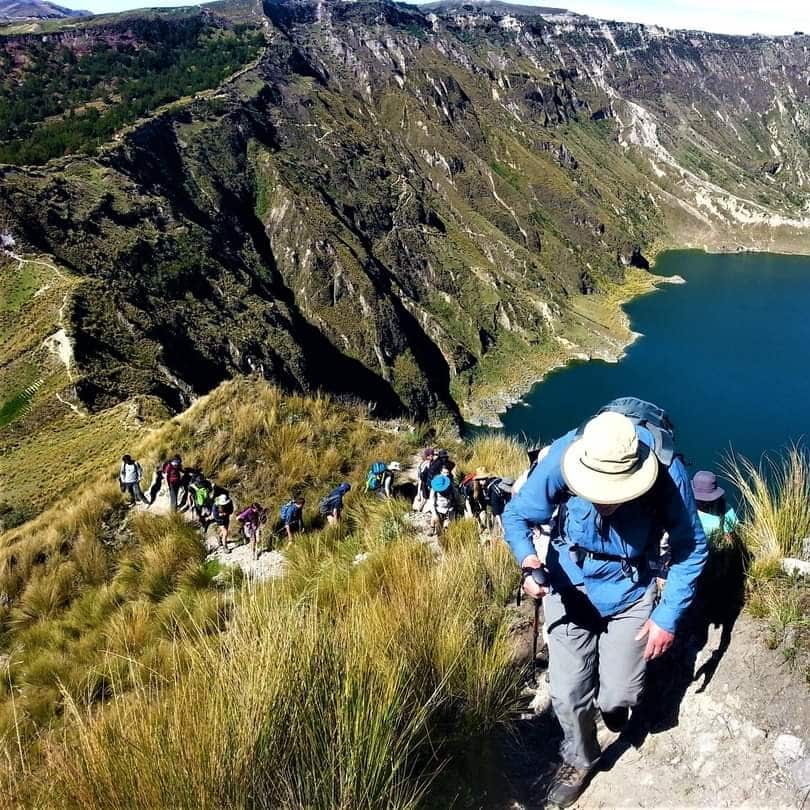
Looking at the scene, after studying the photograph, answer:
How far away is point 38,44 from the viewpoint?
103 m

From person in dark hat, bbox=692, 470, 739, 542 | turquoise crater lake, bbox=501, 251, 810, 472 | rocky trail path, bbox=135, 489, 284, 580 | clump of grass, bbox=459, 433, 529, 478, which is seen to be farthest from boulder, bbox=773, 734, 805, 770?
turquoise crater lake, bbox=501, 251, 810, 472

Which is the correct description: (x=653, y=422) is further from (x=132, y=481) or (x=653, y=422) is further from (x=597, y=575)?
(x=132, y=481)

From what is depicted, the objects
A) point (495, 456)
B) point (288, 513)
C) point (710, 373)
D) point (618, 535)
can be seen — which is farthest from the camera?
point (710, 373)

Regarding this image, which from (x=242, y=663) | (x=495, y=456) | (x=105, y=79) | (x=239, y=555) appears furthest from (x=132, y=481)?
(x=105, y=79)

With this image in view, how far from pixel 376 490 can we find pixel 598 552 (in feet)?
16.0

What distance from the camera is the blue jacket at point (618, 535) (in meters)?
2.92

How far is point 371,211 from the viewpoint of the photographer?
102 metres

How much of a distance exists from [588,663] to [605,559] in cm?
59

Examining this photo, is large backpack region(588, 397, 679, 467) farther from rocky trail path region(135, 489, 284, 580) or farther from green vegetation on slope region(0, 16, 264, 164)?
green vegetation on slope region(0, 16, 264, 164)

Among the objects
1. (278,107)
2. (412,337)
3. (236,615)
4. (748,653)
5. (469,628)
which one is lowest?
(412,337)

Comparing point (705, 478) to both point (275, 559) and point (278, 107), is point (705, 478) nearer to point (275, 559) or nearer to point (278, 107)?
point (275, 559)

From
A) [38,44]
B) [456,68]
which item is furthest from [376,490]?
[456,68]

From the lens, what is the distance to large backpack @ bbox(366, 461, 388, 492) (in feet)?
25.4

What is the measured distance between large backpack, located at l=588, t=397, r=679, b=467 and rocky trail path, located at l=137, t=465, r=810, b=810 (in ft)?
4.66
